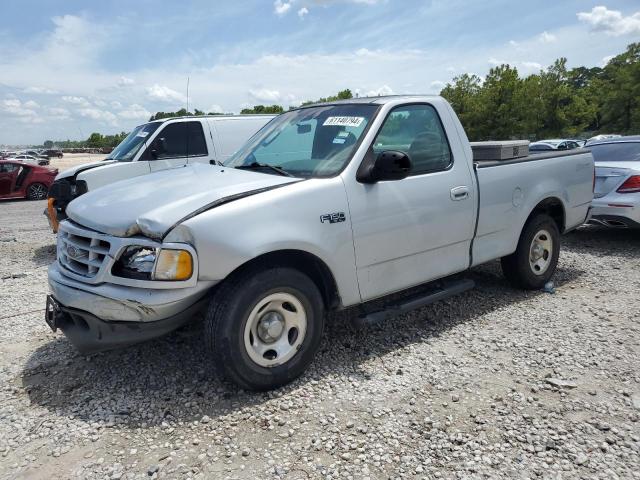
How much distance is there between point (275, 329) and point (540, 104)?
3750 cm

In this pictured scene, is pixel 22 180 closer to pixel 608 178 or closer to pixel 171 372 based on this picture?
pixel 171 372

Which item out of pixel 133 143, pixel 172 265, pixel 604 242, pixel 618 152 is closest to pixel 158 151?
pixel 133 143

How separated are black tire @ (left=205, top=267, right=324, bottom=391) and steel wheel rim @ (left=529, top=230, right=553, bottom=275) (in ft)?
9.81

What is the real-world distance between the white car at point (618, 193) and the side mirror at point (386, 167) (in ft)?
16.5

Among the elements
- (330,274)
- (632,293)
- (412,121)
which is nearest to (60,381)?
(330,274)

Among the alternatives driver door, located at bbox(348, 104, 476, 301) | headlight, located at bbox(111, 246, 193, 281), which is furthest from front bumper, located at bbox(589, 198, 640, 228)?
headlight, located at bbox(111, 246, 193, 281)

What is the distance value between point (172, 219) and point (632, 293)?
4903 millimetres

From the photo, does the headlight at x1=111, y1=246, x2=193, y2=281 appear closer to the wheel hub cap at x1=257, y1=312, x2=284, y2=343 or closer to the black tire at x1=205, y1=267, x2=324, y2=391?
the black tire at x1=205, y1=267, x2=324, y2=391

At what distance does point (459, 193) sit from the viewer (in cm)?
412

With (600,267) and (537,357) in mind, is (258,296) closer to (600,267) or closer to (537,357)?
(537,357)

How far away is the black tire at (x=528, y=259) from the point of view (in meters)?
4.94

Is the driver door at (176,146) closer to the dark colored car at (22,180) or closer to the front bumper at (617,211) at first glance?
the front bumper at (617,211)

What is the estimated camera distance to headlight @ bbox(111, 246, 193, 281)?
2.81 m

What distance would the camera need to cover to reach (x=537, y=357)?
12.3 feet
